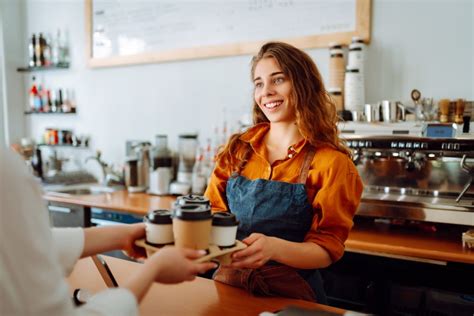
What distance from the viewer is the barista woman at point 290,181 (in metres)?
1.32

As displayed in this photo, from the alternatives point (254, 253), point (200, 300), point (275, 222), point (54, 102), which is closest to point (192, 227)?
point (254, 253)

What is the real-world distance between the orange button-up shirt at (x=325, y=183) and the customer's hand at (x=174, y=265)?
0.51 meters

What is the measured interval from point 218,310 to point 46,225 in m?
0.59

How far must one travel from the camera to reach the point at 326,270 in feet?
6.88

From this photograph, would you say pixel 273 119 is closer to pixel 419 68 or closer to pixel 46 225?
pixel 46 225

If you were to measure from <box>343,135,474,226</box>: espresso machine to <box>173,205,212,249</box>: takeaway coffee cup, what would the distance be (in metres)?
1.24

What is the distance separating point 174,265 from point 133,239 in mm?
262

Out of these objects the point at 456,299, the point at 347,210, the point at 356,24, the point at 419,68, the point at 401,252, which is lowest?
the point at 456,299

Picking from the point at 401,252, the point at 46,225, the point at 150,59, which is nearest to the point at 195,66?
the point at 150,59

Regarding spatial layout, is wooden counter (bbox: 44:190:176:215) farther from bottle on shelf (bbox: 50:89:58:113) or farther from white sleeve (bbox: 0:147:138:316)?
white sleeve (bbox: 0:147:138:316)

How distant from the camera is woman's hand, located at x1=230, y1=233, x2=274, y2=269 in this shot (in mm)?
1100

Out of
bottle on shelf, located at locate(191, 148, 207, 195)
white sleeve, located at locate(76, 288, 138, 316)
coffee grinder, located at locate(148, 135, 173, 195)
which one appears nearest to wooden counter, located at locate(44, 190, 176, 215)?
coffee grinder, located at locate(148, 135, 173, 195)

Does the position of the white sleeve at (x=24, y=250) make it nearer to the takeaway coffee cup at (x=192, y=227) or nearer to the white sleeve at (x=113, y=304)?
the white sleeve at (x=113, y=304)

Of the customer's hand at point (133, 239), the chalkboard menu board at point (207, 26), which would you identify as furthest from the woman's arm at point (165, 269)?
the chalkboard menu board at point (207, 26)
